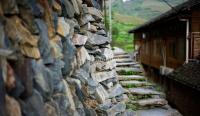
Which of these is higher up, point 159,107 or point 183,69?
point 183,69

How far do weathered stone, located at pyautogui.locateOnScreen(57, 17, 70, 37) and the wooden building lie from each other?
8.16 metres

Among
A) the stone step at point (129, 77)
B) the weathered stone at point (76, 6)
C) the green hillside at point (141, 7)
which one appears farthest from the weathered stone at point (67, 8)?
the green hillside at point (141, 7)

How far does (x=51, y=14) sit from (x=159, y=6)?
59.9 m

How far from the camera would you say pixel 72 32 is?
15.2 feet

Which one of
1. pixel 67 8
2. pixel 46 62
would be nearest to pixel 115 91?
pixel 67 8

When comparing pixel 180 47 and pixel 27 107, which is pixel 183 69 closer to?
pixel 180 47

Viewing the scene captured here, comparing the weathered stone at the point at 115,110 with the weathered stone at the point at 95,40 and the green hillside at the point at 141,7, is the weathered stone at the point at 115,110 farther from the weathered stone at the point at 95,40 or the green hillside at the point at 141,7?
the green hillside at the point at 141,7

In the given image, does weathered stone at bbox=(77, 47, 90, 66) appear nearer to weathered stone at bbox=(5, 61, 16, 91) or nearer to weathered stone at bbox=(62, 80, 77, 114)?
weathered stone at bbox=(62, 80, 77, 114)

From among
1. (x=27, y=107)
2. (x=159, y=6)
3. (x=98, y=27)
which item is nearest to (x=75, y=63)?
(x=27, y=107)

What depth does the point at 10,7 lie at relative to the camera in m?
2.66

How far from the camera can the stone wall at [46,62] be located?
2510 millimetres

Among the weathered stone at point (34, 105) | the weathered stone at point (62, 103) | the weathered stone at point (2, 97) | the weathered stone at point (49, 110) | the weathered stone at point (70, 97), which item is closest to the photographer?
the weathered stone at point (2, 97)

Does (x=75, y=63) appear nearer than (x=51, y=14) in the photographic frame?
No

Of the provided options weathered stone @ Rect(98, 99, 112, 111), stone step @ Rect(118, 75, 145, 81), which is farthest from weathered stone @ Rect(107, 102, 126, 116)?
stone step @ Rect(118, 75, 145, 81)
